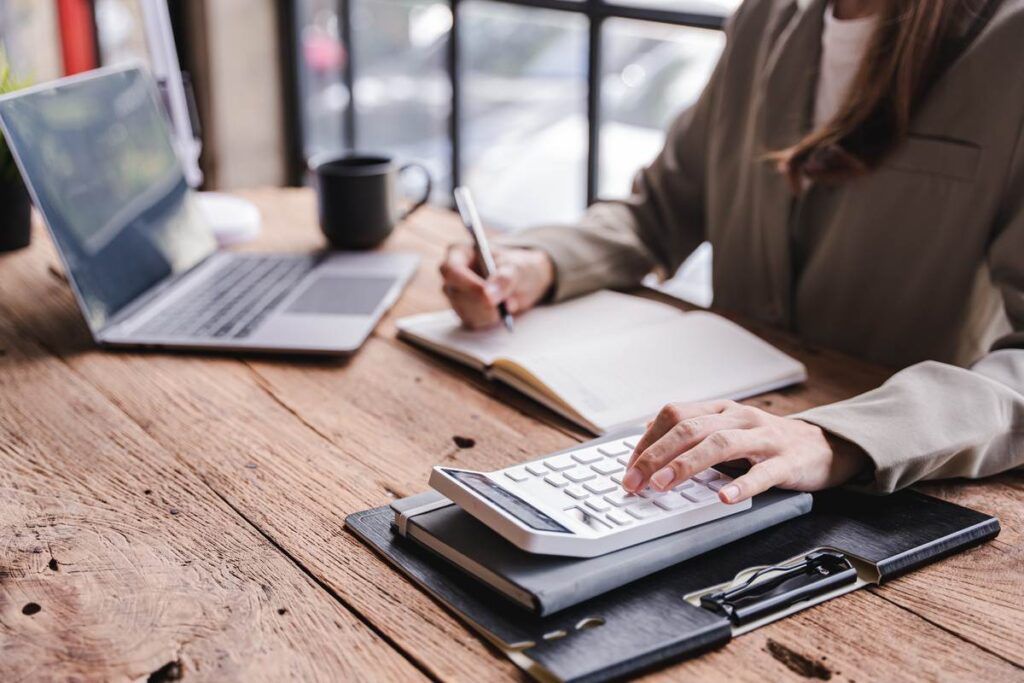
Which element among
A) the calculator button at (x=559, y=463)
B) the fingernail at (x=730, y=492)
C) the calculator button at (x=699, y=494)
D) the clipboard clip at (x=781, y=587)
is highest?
the fingernail at (x=730, y=492)

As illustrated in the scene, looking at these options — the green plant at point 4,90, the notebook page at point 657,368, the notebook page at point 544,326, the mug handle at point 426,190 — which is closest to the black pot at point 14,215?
the green plant at point 4,90

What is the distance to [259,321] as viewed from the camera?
45.5 inches

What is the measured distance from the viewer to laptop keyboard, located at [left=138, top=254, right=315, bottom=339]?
1.13 m

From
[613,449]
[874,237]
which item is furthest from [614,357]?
[874,237]

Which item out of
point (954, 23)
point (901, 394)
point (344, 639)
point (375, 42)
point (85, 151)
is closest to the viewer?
point (344, 639)

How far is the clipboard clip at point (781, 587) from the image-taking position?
636 millimetres

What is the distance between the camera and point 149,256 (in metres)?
1.23

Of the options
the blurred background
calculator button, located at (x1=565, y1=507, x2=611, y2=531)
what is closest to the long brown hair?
the blurred background

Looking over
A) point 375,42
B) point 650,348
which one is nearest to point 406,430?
point 650,348

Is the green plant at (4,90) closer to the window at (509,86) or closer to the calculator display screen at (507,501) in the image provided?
the window at (509,86)

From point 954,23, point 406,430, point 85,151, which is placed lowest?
point 406,430

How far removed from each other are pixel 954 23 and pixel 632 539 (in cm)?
68

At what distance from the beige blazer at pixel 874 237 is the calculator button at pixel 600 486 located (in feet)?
0.59

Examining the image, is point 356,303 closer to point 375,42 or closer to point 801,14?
point 801,14
